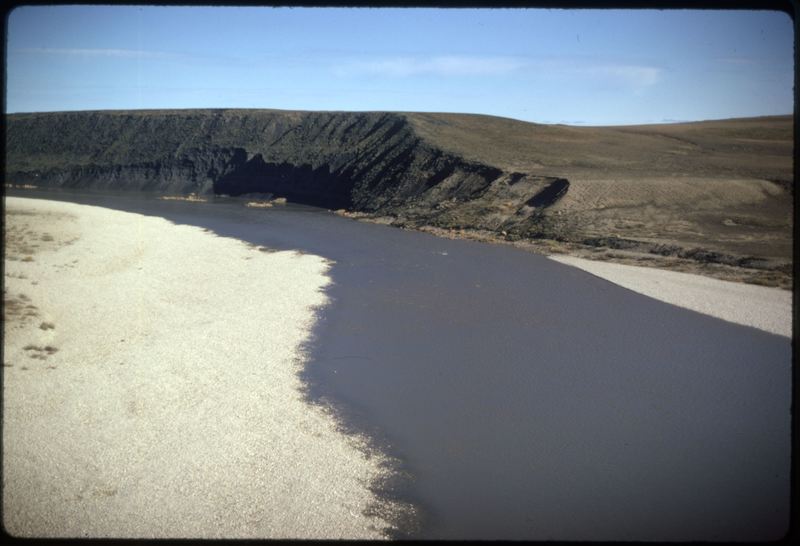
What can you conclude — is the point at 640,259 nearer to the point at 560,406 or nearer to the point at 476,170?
the point at 560,406

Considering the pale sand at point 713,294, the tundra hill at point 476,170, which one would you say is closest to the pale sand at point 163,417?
the pale sand at point 713,294

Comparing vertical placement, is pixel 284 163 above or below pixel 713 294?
above

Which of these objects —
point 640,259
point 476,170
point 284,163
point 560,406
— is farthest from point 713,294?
point 284,163

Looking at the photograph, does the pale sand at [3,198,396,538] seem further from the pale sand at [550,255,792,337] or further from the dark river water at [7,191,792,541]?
the pale sand at [550,255,792,337]

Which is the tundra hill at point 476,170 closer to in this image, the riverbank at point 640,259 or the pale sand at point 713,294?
the riverbank at point 640,259

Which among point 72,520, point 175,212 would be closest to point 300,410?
point 72,520

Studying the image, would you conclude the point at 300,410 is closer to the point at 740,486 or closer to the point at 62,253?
the point at 740,486
